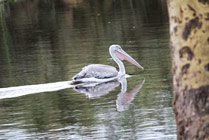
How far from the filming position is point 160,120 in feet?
32.9

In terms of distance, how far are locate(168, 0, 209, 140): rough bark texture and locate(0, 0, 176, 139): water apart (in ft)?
9.62

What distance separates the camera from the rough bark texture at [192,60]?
5.89 meters

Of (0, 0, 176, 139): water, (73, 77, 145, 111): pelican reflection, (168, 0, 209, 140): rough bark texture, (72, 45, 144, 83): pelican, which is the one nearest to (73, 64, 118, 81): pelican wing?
(72, 45, 144, 83): pelican

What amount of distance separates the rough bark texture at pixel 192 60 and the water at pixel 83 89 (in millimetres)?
2931

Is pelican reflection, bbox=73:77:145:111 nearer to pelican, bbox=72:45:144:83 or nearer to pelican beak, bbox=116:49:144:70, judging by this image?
pelican, bbox=72:45:144:83

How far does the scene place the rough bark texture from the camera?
5.89m

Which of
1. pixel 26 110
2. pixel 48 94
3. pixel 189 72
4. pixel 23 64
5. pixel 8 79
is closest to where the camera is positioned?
pixel 189 72

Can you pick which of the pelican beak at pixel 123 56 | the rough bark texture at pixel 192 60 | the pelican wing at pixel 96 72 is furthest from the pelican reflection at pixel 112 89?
the rough bark texture at pixel 192 60

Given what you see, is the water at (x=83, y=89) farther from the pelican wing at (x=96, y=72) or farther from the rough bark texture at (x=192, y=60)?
the rough bark texture at (x=192, y=60)

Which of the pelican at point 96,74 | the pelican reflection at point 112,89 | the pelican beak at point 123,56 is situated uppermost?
the pelican beak at point 123,56

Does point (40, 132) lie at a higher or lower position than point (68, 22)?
lower

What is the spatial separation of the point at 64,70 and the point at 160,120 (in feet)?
21.4

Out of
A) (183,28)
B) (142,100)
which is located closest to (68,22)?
(142,100)

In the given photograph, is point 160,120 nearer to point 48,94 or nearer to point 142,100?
point 142,100
